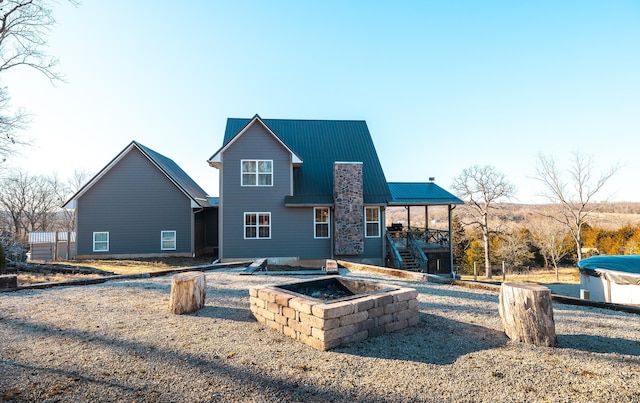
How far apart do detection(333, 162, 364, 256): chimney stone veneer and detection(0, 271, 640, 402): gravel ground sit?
399 inches

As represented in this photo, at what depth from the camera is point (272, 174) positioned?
55.3 ft

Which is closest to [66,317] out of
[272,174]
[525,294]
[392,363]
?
[392,363]

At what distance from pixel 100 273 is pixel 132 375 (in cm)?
1009

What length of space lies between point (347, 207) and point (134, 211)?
12.6 metres

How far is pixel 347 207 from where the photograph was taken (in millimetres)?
16453

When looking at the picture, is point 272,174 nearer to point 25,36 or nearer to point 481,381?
point 481,381

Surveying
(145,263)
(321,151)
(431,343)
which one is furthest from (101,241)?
(431,343)

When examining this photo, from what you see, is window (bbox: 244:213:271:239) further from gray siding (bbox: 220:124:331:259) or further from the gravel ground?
the gravel ground

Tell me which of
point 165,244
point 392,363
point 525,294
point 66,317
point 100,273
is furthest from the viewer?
point 165,244

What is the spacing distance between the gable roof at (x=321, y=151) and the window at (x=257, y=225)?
1476mm

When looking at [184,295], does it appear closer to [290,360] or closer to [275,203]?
[290,360]

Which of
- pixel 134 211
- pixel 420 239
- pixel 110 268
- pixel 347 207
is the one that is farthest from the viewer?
pixel 420 239

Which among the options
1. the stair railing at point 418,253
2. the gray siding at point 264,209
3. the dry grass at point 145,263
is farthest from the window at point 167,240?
the stair railing at point 418,253

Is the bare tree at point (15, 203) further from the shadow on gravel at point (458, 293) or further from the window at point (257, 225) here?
the shadow on gravel at point (458, 293)
